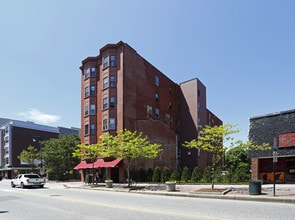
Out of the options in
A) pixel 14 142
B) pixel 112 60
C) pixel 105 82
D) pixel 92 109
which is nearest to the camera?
pixel 112 60

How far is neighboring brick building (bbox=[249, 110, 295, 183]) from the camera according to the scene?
24.0 metres

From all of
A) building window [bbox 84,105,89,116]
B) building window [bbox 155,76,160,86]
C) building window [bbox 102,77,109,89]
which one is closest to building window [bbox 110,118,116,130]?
→ building window [bbox 102,77,109,89]

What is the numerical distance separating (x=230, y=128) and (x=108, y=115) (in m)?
23.0

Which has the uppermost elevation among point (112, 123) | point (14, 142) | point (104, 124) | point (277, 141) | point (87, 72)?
point (87, 72)

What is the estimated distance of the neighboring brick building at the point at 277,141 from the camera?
2402 cm

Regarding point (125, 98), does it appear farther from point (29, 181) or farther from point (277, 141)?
point (277, 141)

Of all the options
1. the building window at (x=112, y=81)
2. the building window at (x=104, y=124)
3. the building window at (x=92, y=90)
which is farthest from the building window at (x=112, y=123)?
the building window at (x=92, y=90)

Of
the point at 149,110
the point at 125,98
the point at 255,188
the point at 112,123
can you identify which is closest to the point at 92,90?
the point at 125,98

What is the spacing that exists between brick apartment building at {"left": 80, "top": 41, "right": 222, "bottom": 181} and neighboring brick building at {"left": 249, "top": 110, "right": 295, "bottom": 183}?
1837 centimetres

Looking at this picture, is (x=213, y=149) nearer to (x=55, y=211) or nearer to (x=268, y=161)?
(x=268, y=161)

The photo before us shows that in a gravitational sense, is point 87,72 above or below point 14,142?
above

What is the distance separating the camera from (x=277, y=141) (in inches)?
966

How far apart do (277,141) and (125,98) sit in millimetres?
21879

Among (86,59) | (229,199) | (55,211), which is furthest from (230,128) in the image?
(86,59)
